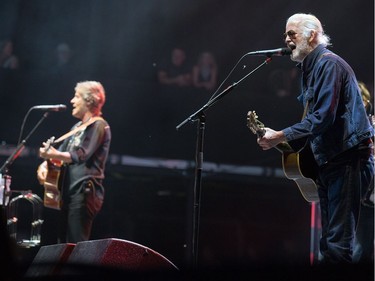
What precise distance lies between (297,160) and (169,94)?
13.8 ft

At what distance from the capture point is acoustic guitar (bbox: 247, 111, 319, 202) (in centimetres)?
351

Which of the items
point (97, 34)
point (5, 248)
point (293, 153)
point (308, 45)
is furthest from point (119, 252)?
point (97, 34)

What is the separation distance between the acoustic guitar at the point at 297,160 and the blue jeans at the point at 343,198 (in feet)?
0.26

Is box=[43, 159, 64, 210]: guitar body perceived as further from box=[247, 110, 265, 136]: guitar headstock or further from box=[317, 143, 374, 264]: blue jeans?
box=[317, 143, 374, 264]: blue jeans

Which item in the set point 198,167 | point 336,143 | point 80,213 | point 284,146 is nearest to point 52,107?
point 80,213

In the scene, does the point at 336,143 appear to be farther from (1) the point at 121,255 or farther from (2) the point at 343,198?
(1) the point at 121,255

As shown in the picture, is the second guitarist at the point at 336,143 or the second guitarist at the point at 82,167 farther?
the second guitarist at the point at 82,167

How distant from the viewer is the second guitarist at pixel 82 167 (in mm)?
5355

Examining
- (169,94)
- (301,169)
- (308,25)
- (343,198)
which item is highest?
(308,25)

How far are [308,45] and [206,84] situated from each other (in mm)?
4083

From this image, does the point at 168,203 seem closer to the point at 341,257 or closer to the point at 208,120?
the point at 208,120

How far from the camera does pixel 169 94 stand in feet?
25.0

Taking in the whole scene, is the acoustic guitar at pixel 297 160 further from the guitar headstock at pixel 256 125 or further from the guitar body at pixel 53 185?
the guitar body at pixel 53 185

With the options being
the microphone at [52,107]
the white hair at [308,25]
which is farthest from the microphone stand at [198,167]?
the microphone at [52,107]
